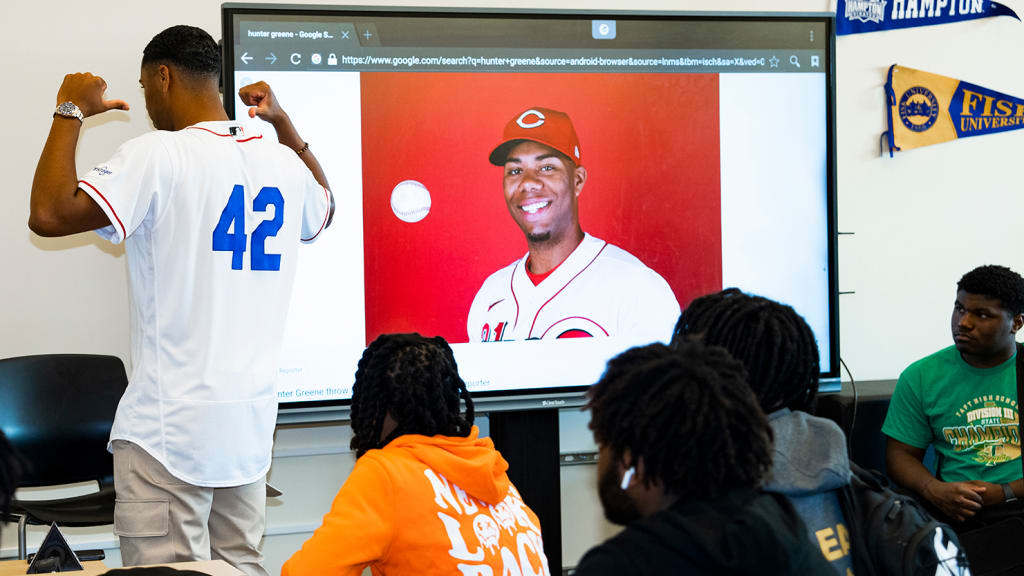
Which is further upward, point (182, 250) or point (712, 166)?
point (712, 166)

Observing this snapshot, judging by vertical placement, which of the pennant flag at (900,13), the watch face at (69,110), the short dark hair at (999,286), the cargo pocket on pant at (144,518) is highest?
the pennant flag at (900,13)

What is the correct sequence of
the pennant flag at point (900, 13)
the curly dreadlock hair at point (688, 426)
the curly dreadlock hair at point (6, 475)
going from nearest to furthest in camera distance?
the curly dreadlock hair at point (688, 426) < the curly dreadlock hair at point (6, 475) < the pennant flag at point (900, 13)

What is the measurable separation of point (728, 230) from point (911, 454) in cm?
93

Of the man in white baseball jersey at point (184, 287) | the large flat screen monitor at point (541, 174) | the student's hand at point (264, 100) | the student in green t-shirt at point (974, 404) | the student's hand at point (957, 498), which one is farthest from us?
the large flat screen monitor at point (541, 174)

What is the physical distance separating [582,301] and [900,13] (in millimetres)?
1784

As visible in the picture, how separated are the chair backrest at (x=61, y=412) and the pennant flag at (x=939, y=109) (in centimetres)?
299

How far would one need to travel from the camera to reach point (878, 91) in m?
3.70

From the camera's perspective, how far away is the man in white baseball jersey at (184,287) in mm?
1896

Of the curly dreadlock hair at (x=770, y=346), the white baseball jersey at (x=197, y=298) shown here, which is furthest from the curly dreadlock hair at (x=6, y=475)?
the curly dreadlock hair at (x=770, y=346)

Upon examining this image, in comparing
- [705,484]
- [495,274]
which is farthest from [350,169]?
[705,484]

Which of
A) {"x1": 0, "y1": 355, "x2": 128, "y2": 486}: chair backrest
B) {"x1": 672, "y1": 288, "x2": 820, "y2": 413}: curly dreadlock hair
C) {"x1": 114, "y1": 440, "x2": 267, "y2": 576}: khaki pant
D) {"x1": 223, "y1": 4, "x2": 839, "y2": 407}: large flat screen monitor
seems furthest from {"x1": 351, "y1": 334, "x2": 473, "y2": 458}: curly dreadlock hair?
{"x1": 0, "y1": 355, "x2": 128, "y2": 486}: chair backrest

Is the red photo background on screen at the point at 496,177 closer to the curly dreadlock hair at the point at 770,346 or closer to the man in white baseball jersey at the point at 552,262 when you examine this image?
the man in white baseball jersey at the point at 552,262

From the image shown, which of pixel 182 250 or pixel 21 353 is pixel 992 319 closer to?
pixel 182 250

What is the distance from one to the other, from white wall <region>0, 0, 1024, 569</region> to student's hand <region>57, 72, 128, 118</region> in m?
1.17
